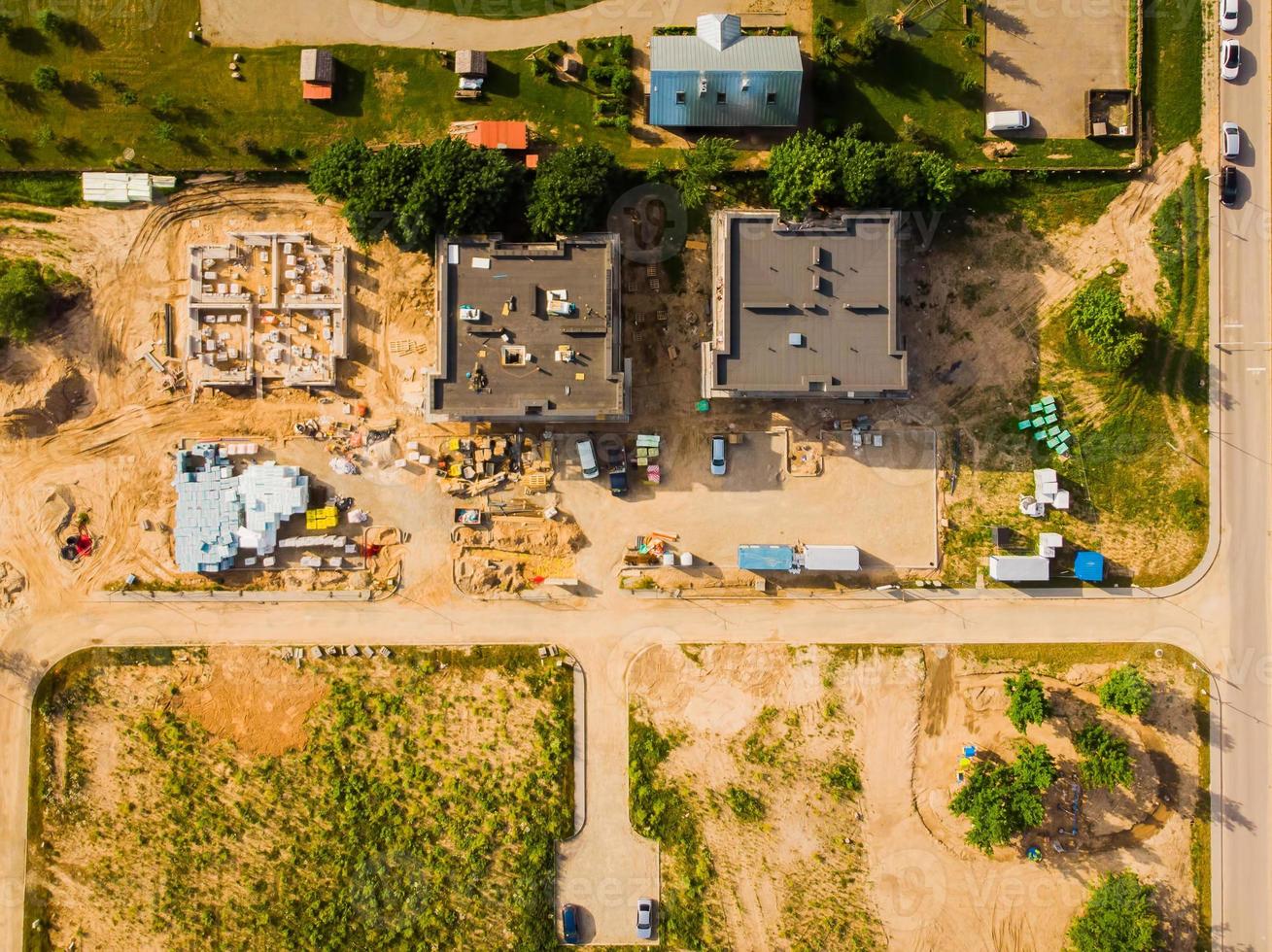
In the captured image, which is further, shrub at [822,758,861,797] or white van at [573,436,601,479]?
shrub at [822,758,861,797]

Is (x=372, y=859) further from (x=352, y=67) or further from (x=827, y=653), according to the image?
(x=352, y=67)

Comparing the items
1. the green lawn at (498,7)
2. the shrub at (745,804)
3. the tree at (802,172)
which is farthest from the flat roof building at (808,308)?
the shrub at (745,804)

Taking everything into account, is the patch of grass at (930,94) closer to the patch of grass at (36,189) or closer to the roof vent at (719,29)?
the roof vent at (719,29)

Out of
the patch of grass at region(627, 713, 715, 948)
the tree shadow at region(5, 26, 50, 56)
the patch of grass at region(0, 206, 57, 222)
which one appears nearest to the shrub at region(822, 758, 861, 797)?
the patch of grass at region(627, 713, 715, 948)

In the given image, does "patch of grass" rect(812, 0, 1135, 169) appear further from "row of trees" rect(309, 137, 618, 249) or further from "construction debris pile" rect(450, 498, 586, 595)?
"construction debris pile" rect(450, 498, 586, 595)

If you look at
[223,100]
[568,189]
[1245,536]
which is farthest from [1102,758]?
[223,100]
